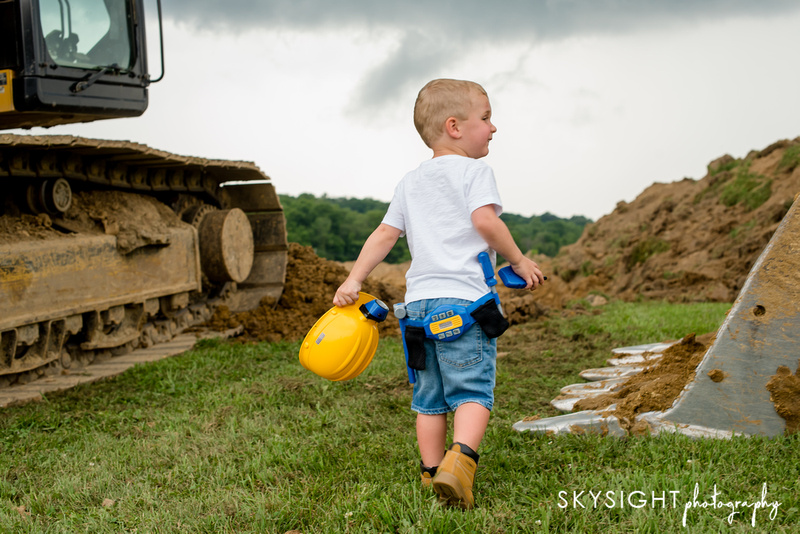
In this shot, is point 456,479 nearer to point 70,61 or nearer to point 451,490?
point 451,490

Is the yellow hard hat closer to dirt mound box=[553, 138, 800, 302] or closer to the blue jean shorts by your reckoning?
the blue jean shorts

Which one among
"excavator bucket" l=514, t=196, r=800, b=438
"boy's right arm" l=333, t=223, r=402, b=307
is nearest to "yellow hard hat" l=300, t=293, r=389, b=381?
"boy's right arm" l=333, t=223, r=402, b=307

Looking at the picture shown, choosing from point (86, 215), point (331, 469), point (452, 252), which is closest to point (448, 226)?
point (452, 252)

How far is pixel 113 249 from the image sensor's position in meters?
6.33

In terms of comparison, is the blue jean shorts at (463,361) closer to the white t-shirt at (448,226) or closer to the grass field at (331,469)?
the white t-shirt at (448,226)

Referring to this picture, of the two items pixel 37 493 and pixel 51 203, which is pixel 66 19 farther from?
pixel 37 493

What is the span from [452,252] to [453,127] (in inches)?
18.7

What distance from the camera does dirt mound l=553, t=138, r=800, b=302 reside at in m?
10.0

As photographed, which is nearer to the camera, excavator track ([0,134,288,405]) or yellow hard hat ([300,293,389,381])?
yellow hard hat ([300,293,389,381])

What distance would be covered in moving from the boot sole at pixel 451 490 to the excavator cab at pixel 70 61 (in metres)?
4.39

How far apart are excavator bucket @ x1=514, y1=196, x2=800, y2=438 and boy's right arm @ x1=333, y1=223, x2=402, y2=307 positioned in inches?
51.9

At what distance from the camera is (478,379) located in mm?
2590

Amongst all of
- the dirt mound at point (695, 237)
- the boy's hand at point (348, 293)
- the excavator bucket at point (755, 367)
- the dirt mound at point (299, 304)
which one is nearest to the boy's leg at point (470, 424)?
the boy's hand at point (348, 293)

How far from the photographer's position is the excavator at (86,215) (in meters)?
5.27
